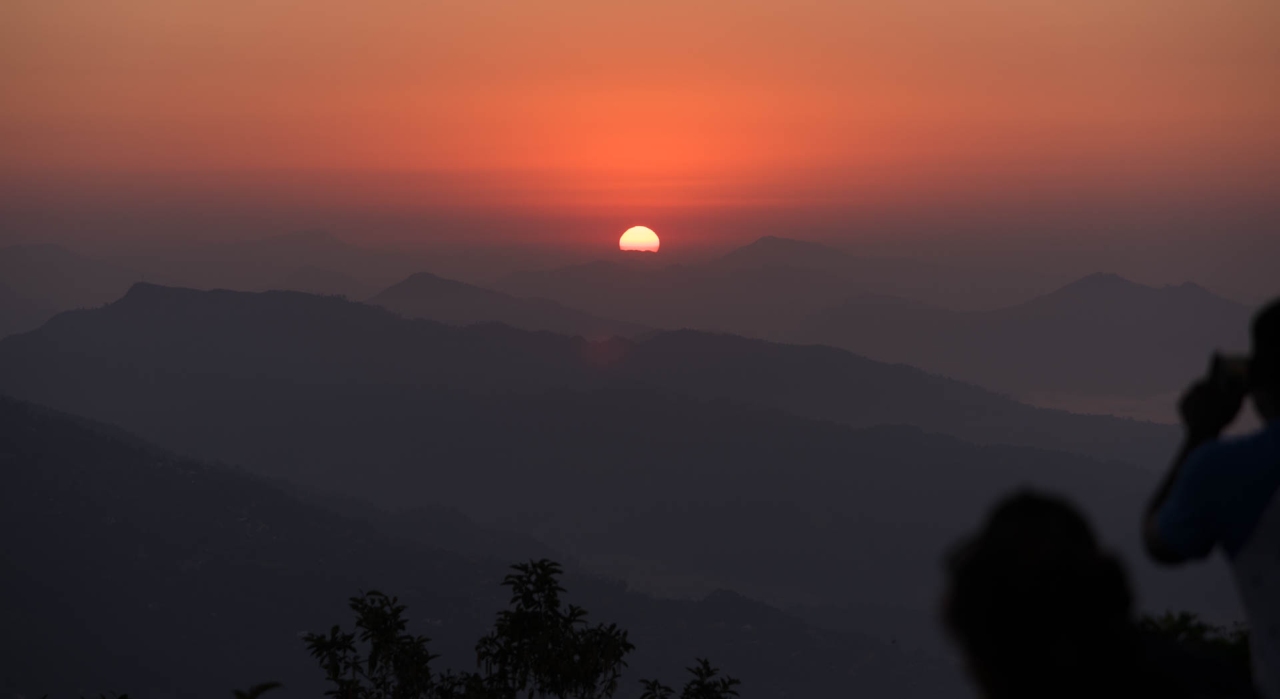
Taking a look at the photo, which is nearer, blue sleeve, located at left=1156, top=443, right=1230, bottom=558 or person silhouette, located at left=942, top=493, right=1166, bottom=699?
person silhouette, located at left=942, top=493, right=1166, bottom=699

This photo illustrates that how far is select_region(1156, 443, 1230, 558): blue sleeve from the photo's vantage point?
11.8ft

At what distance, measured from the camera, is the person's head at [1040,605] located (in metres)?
2.54

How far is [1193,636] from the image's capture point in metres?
6.30

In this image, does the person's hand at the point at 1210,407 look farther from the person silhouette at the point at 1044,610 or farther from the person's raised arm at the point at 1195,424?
the person silhouette at the point at 1044,610

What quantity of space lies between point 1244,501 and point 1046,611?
5.20 ft

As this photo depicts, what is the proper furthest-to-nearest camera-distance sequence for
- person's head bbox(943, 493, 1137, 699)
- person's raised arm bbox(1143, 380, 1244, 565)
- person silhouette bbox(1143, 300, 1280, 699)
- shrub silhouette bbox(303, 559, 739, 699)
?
shrub silhouette bbox(303, 559, 739, 699) → person's raised arm bbox(1143, 380, 1244, 565) → person silhouette bbox(1143, 300, 1280, 699) → person's head bbox(943, 493, 1137, 699)

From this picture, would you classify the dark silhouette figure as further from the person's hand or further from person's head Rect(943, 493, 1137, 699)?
the person's hand

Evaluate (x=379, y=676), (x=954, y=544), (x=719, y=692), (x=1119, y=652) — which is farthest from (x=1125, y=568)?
(x=379, y=676)


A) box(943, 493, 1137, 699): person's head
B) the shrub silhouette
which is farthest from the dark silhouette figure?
the shrub silhouette

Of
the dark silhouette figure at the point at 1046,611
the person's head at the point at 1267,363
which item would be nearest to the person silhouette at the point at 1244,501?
the person's head at the point at 1267,363

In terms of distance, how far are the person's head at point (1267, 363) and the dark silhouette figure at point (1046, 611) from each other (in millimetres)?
1610

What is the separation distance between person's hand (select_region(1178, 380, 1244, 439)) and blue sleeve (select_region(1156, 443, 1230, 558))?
0.26 meters

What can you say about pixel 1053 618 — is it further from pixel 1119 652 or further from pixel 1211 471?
pixel 1211 471

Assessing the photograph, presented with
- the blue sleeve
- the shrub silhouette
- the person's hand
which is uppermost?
the person's hand
